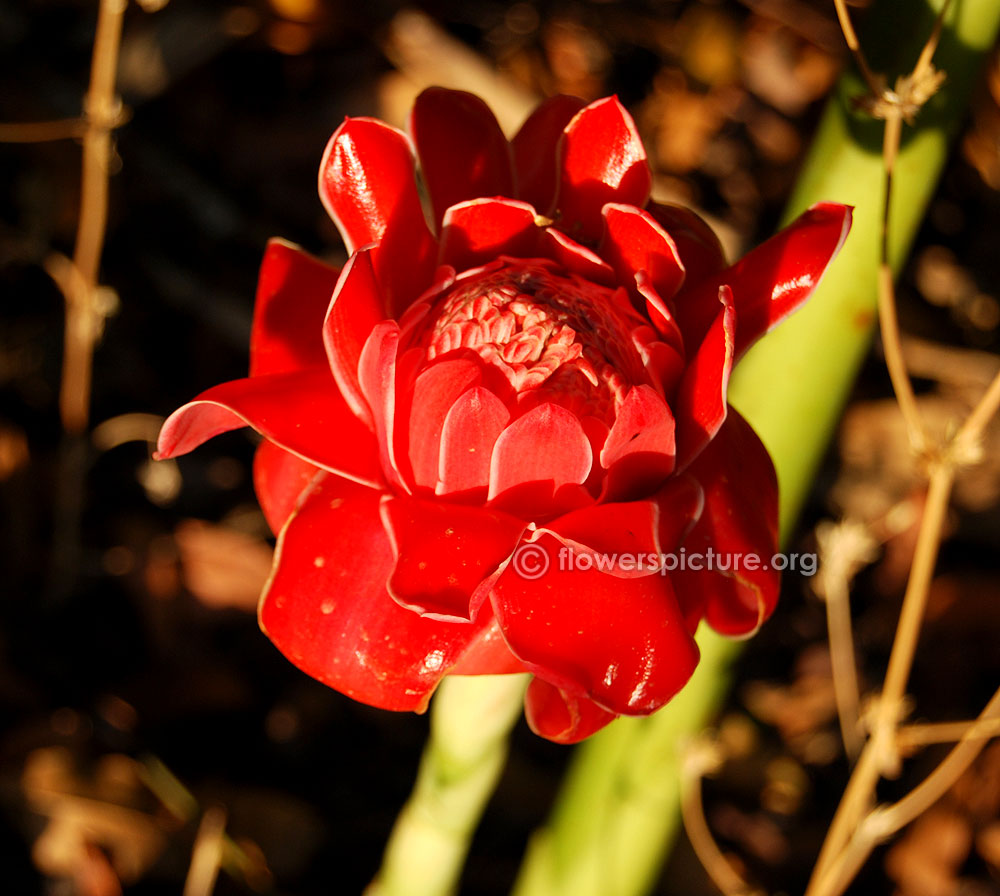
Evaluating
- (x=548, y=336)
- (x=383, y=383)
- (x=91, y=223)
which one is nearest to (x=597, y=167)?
(x=548, y=336)

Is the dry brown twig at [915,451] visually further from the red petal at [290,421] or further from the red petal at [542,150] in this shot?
the red petal at [290,421]

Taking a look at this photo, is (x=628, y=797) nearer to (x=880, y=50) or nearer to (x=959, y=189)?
(x=880, y=50)

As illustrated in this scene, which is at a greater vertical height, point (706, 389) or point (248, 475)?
point (706, 389)

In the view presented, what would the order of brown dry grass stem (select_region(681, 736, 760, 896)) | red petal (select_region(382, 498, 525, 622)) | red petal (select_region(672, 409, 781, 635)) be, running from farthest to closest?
1. brown dry grass stem (select_region(681, 736, 760, 896))
2. red petal (select_region(672, 409, 781, 635))
3. red petal (select_region(382, 498, 525, 622))

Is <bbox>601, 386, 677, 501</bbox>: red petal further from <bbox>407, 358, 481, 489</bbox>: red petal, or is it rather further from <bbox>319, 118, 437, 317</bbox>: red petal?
<bbox>319, 118, 437, 317</bbox>: red petal

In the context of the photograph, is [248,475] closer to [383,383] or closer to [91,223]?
[91,223]

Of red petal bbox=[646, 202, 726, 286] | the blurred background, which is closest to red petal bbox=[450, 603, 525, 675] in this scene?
red petal bbox=[646, 202, 726, 286]

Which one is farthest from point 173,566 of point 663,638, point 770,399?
point 663,638

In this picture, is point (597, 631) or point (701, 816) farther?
point (701, 816)
